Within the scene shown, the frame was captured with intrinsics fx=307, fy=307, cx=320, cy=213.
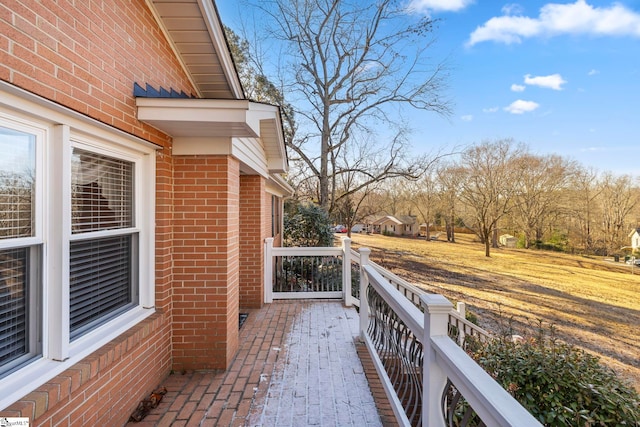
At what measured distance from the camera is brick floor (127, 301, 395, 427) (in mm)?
2748

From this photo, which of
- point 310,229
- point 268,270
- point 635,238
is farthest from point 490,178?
point 268,270

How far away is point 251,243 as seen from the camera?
19.6 feet

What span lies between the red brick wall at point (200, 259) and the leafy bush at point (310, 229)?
6620 mm

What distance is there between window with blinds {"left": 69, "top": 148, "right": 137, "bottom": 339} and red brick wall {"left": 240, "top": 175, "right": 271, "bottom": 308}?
115 inches

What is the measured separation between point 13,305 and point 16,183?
0.71 m

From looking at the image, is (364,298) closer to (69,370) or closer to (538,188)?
(69,370)

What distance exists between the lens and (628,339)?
38.8 feet

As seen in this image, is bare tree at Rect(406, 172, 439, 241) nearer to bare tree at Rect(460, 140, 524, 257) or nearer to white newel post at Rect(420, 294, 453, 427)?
bare tree at Rect(460, 140, 524, 257)

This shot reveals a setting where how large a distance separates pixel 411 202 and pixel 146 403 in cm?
3720

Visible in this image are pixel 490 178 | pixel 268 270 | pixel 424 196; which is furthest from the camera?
pixel 424 196

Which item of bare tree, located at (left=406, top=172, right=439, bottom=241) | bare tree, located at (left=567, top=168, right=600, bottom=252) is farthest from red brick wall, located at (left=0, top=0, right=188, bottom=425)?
bare tree, located at (left=567, top=168, right=600, bottom=252)

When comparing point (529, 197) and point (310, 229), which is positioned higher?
point (529, 197)

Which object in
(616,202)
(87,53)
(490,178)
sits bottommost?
(87,53)

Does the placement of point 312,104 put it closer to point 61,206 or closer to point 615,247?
point 61,206
